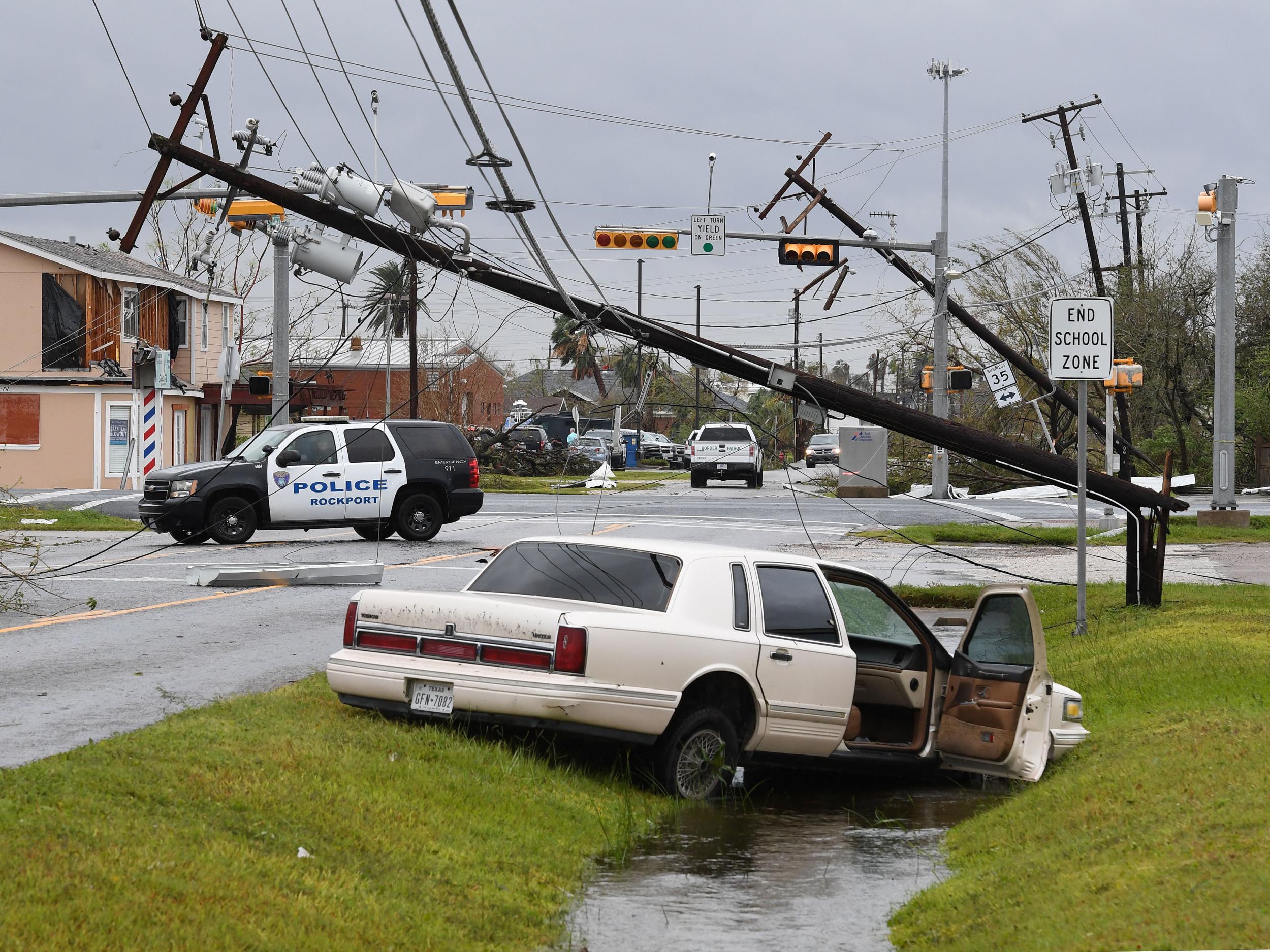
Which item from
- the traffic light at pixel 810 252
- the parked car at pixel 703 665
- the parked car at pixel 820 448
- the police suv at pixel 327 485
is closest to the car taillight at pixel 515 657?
the parked car at pixel 703 665

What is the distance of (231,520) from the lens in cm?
2275

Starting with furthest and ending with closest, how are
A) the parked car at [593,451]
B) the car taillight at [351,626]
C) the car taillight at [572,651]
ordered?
1. the parked car at [593,451]
2. the car taillight at [351,626]
3. the car taillight at [572,651]

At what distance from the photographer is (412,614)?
8.07 metres

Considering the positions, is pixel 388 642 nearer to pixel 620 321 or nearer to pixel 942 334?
pixel 620 321

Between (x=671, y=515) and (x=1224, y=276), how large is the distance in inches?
480

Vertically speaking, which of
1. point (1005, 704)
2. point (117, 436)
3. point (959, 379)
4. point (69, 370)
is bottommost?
point (1005, 704)

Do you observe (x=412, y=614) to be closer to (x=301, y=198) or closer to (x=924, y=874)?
(x=924, y=874)

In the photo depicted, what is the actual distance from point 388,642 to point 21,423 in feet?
132

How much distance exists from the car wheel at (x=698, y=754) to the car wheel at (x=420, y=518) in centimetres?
1655

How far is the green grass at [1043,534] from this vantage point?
2534cm

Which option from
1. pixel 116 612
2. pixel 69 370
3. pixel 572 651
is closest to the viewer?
pixel 572 651

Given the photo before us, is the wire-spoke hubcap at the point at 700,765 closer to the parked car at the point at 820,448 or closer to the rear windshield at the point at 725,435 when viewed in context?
the rear windshield at the point at 725,435

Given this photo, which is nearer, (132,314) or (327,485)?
(327,485)

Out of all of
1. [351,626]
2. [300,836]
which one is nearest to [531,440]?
[351,626]
